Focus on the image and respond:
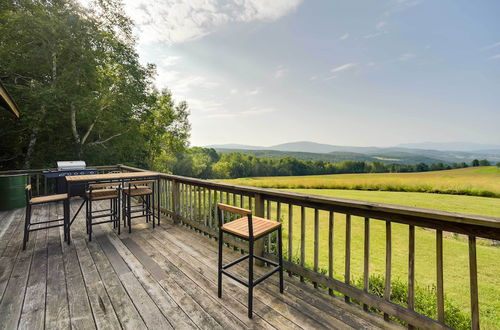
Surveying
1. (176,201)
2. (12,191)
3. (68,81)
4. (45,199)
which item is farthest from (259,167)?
(45,199)

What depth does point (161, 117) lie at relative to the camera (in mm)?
21031

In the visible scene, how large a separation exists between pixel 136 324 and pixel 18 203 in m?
6.28

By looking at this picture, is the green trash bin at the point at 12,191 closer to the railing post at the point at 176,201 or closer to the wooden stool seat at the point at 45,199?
the wooden stool seat at the point at 45,199

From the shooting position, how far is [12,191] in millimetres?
5289

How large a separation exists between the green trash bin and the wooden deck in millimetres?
2865

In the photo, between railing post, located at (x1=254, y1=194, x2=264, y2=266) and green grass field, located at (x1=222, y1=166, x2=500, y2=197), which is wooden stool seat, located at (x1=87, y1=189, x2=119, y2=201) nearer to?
railing post, located at (x1=254, y1=194, x2=264, y2=266)

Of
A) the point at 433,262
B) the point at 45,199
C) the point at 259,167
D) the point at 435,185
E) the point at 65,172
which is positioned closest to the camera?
the point at 45,199

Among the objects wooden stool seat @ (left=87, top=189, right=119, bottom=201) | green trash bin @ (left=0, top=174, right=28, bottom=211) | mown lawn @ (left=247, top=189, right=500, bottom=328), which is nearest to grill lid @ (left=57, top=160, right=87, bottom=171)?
green trash bin @ (left=0, top=174, right=28, bottom=211)

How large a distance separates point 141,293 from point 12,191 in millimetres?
5873

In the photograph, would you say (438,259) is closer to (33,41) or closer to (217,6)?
(217,6)

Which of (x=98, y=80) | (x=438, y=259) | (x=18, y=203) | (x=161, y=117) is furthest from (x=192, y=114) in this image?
(x=438, y=259)

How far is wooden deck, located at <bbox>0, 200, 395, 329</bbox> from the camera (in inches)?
68.9

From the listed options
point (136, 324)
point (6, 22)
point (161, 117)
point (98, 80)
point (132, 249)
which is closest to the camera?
point (136, 324)

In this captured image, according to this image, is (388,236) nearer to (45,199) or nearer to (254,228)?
(254,228)
